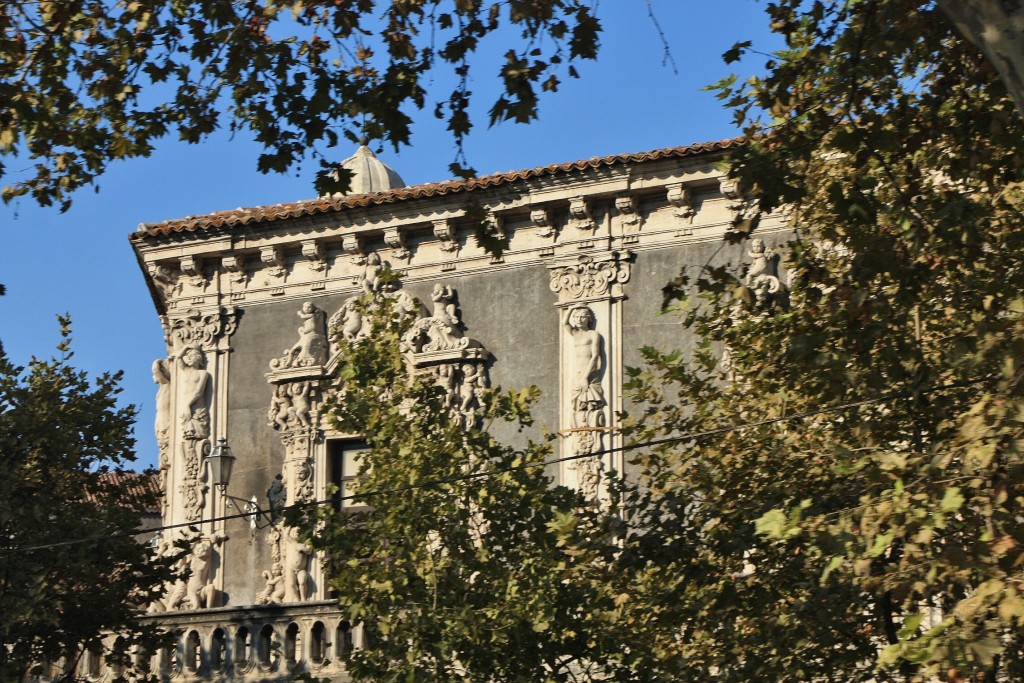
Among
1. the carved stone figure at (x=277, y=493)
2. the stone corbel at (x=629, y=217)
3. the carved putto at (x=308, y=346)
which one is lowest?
the carved stone figure at (x=277, y=493)

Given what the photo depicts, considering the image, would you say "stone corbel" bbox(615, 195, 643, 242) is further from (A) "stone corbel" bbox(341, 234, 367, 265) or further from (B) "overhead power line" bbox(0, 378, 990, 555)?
(B) "overhead power line" bbox(0, 378, 990, 555)

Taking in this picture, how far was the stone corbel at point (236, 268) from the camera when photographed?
24.8 metres

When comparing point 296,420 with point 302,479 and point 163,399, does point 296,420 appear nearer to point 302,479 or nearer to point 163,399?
point 302,479

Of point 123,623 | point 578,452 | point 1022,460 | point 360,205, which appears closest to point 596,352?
point 578,452

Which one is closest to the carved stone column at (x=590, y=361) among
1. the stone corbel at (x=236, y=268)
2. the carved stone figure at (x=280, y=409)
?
the carved stone figure at (x=280, y=409)

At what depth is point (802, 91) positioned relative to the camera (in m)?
14.4

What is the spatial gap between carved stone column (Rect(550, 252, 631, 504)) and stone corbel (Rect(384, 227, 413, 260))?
6.75ft

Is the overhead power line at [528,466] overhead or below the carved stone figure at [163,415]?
below

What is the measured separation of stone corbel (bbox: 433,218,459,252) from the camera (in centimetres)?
2373

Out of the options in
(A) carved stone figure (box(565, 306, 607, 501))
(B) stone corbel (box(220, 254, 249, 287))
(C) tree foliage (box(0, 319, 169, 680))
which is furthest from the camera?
(B) stone corbel (box(220, 254, 249, 287))

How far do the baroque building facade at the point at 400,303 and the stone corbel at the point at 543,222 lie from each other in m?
0.03

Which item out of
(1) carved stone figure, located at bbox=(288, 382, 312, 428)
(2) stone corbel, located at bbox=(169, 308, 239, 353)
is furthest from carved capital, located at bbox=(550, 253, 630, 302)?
(2) stone corbel, located at bbox=(169, 308, 239, 353)

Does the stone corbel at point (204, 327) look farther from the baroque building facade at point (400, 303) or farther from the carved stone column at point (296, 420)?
the carved stone column at point (296, 420)

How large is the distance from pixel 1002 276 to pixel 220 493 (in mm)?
12031
